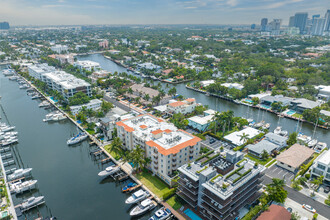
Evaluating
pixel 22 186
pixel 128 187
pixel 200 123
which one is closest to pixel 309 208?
pixel 128 187

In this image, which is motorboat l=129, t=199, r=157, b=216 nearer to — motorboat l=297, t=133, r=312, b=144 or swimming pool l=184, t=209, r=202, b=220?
swimming pool l=184, t=209, r=202, b=220

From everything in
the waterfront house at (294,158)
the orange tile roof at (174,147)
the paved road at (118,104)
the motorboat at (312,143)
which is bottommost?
the motorboat at (312,143)

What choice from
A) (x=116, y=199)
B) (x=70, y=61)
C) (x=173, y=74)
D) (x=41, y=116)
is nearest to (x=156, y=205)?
(x=116, y=199)

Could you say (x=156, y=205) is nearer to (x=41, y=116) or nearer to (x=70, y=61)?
(x=41, y=116)

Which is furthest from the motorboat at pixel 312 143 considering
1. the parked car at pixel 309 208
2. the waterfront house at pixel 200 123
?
the waterfront house at pixel 200 123

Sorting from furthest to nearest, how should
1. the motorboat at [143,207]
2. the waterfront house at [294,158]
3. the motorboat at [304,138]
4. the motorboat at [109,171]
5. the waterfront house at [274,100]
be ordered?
1. the waterfront house at [274,100]
2. the motorboat at [304,138]
3. the waterfront house at [294,158]
4. the motorboat at [109,171]
5. the motorboat at [143,207]

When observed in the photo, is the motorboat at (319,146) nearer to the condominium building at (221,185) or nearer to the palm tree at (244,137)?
the palm tree at (244,137)
